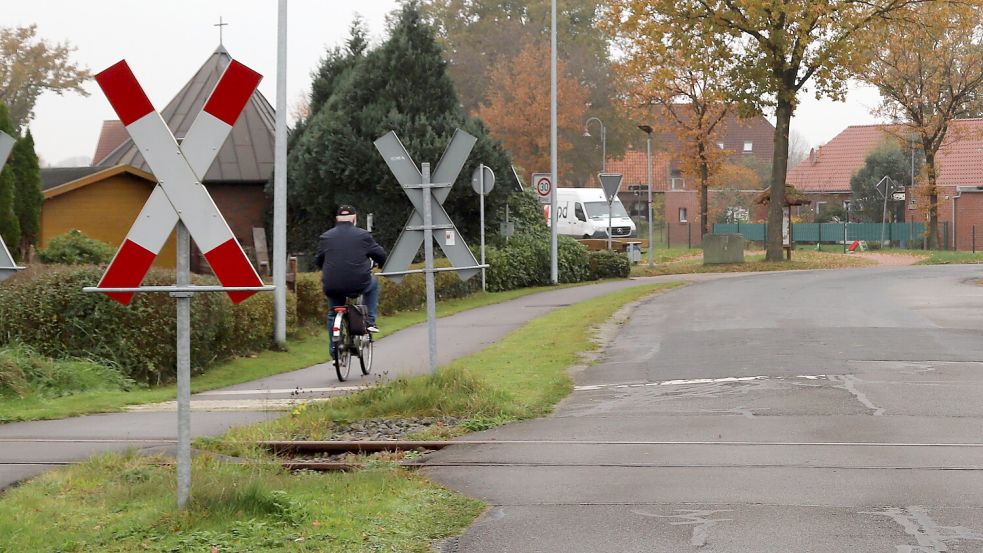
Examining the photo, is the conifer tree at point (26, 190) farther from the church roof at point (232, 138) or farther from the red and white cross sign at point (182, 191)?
the red and white cross sign at point (182, 191)

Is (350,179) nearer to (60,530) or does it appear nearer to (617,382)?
(617,382)

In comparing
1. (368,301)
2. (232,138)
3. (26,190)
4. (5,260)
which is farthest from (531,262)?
(5,260)

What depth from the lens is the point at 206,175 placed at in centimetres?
3347

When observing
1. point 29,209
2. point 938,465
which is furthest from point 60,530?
point 29,209

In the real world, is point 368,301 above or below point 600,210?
below

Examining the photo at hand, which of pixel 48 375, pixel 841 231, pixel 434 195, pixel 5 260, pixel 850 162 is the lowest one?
pixel 48 375

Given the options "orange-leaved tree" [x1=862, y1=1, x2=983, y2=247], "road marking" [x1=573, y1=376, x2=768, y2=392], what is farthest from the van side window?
"road marking" [x1=573, y1=376, x2=768, y2=392]

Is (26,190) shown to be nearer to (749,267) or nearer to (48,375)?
(48,375)

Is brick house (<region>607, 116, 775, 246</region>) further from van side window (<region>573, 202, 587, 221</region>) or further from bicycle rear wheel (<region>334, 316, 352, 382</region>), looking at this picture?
bicycle rear wheel (<region>334, 316, 352, 382</region>)

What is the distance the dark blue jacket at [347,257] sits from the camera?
49.4 feet

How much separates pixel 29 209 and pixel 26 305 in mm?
12759

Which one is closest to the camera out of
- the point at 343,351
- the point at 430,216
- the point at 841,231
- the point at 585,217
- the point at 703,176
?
the point at 430,216

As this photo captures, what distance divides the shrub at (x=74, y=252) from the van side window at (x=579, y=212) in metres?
31.6

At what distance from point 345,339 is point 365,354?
1.90 feet
